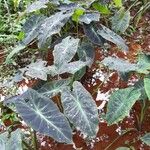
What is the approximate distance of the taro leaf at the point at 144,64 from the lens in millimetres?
2211

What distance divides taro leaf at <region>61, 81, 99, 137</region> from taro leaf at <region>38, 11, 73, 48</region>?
633 mm

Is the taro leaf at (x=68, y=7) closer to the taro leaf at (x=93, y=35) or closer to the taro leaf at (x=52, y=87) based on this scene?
the taro leaf at (x=93, y=35)

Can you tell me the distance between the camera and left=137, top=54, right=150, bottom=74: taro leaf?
221 centimetres

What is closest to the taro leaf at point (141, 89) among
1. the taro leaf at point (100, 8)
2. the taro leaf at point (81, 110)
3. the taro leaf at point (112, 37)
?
the taro leaf at point (81, 110)

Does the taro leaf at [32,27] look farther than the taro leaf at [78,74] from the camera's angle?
Yes

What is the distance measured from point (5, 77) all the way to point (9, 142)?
953 millimetres

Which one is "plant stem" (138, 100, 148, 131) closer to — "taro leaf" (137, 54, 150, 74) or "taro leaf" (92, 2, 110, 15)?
"taro leaf" (137, 54, 150, 74)

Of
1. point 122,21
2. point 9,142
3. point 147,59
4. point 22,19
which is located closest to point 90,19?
point 122,21

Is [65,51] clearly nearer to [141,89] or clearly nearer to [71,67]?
[71,67]

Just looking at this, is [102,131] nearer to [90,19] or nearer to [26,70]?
[26,70]

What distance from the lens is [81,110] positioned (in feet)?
6.75

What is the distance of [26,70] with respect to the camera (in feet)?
8.09

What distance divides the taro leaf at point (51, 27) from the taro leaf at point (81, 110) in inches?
24.9

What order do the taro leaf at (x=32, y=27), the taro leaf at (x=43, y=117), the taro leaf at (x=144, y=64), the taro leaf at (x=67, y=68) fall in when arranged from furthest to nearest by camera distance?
1. the taro leaf at (x=32, y=27)
2. the taro leaf at (x=67, y=68)
3. the taro leaf at (x=144, y=64)
4. the taro leaf at (x=43, y=117)
